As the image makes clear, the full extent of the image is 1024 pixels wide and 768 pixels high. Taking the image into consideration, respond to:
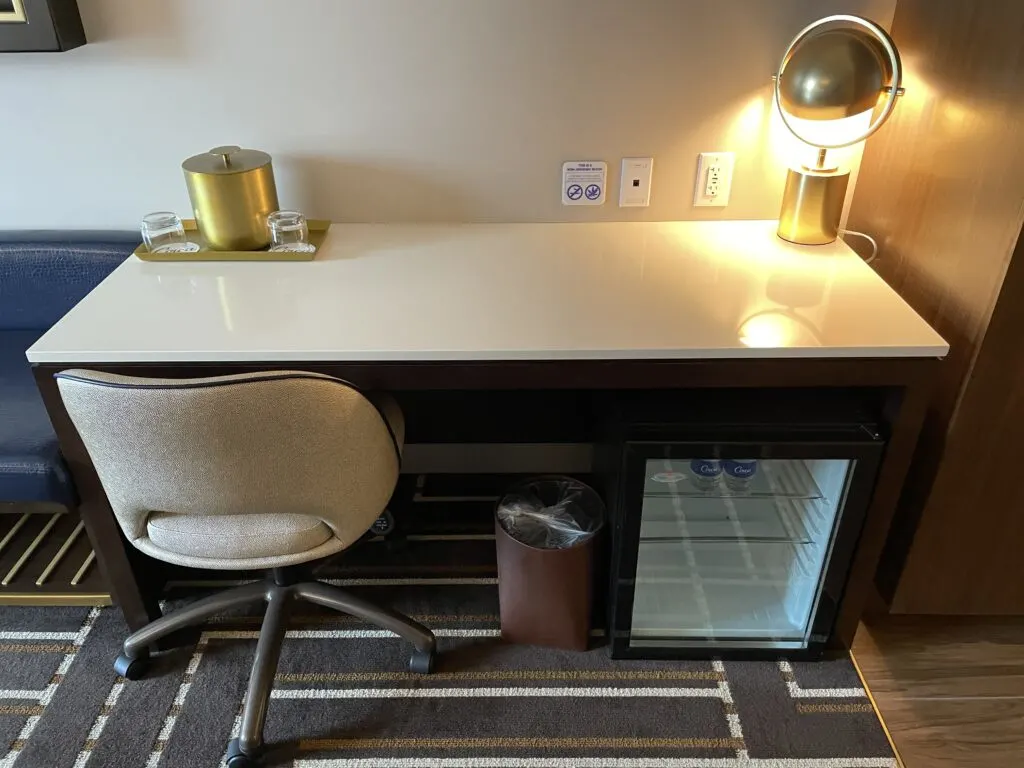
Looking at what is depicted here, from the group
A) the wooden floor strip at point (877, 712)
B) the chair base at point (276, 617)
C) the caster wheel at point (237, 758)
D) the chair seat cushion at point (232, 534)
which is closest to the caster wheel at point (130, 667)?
the chair base at point (276, 617)

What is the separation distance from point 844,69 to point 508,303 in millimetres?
706

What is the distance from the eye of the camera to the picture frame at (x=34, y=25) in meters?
1.38

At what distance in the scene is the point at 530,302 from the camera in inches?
52.8

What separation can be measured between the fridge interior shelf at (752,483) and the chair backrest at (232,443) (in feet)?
1.77

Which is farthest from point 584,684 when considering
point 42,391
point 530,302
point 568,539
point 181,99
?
point 181,99

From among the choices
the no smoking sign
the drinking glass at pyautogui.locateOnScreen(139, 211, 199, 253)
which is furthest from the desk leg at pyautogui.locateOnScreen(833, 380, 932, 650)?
the drinking glass at pyautogui.locateOnScreen(139, 211, 199, 253)

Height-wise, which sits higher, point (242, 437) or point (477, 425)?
point (242, 437)

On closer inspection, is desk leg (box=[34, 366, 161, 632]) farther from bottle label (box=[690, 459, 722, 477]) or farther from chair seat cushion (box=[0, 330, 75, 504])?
bottle label (box=[690, 459, 722, 477])

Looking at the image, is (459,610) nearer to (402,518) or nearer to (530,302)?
(402,518)

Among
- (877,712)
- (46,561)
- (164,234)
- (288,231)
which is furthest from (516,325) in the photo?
(46,561)

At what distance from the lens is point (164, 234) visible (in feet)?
5.08

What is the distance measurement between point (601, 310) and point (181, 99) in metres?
0.99

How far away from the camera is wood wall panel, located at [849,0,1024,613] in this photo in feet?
3.84

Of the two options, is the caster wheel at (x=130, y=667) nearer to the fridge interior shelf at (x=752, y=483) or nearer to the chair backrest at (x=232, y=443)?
the chair backrest at (x=232, y=443)
